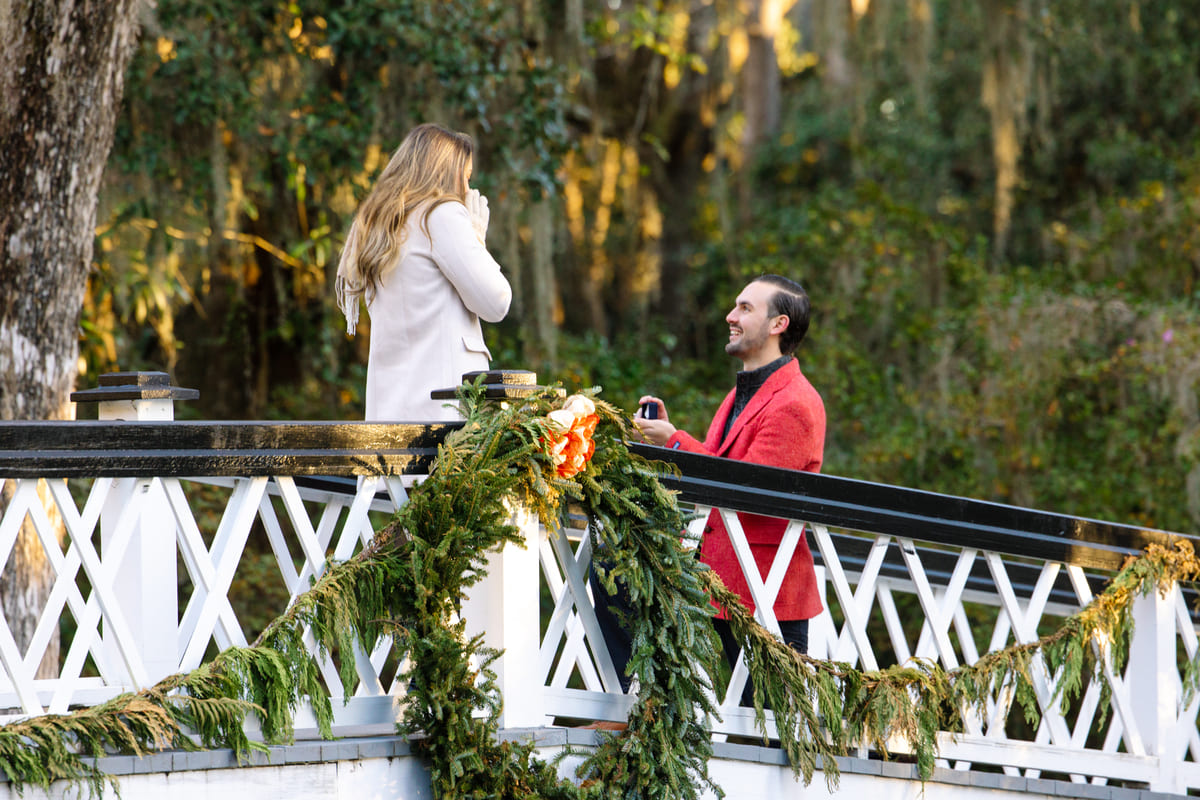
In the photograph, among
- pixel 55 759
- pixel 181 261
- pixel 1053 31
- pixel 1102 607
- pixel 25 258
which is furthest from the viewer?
pixel 1053 31

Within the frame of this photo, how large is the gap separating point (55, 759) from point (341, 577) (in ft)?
2.29

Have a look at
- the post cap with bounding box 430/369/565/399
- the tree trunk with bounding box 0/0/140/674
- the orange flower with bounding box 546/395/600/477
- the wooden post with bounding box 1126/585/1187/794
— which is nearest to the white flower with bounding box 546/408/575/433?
the orange flower with bounding box 546/395/600/477

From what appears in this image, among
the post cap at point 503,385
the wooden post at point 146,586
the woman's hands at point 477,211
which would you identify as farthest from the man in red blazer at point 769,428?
the wooden post at point 146,586

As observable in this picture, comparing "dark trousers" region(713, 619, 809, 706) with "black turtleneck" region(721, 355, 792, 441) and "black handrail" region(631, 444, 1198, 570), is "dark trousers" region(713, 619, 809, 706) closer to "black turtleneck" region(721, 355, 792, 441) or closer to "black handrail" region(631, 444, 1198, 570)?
"black handrail" region(631, 444, 1198, 570)

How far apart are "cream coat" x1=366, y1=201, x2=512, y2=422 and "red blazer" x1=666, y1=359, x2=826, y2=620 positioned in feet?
2.25

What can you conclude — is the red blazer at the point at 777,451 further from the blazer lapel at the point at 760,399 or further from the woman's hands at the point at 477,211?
the woman's hands at the point at 477,211

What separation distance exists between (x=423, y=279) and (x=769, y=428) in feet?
3.57

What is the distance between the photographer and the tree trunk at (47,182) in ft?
16.0

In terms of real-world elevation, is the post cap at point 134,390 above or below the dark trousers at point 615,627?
above

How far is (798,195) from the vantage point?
14.2m

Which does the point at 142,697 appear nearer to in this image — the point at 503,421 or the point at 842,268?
the point at 503,421

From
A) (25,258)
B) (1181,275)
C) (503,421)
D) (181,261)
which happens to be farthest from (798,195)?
(503,421)

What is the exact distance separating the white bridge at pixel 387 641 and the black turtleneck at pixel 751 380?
36 centimetres

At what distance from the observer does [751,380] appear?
3.65m
